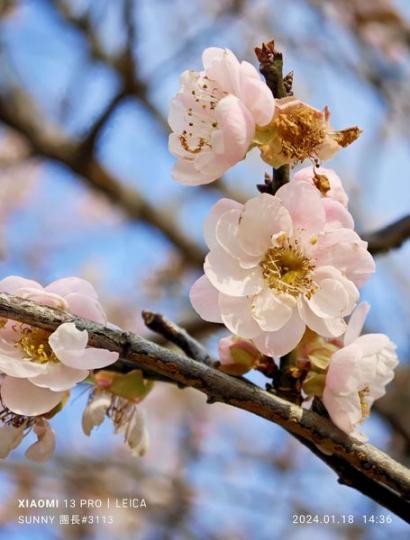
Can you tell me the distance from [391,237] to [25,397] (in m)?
0.81

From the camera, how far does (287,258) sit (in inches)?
29.0

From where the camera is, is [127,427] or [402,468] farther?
[127,427]

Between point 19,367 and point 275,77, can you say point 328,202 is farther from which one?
point 19,367

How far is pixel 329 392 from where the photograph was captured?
0.69m

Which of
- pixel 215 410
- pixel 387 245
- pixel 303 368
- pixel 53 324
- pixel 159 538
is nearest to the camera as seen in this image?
pixel 53 324

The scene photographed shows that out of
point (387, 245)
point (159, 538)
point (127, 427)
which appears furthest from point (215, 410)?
point (127, 427)

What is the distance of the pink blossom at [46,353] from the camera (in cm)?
62

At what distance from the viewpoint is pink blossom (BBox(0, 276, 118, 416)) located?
2.05 ft

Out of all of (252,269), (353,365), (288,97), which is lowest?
(353,365)


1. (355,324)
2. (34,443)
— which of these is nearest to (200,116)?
(355,324)

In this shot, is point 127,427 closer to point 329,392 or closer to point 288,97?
point 329,392

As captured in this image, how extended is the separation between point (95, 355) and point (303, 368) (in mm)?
216

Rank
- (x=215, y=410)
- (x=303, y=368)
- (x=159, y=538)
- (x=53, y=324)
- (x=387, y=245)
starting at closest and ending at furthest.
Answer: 1. (x=53, y=324)
2. (x=303, y=368)
3. (x=387, y=245)
4. (x=159, y=538)
5. (x=215, y=410)

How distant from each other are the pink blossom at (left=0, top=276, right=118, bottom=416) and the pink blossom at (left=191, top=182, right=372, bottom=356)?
115 mm
